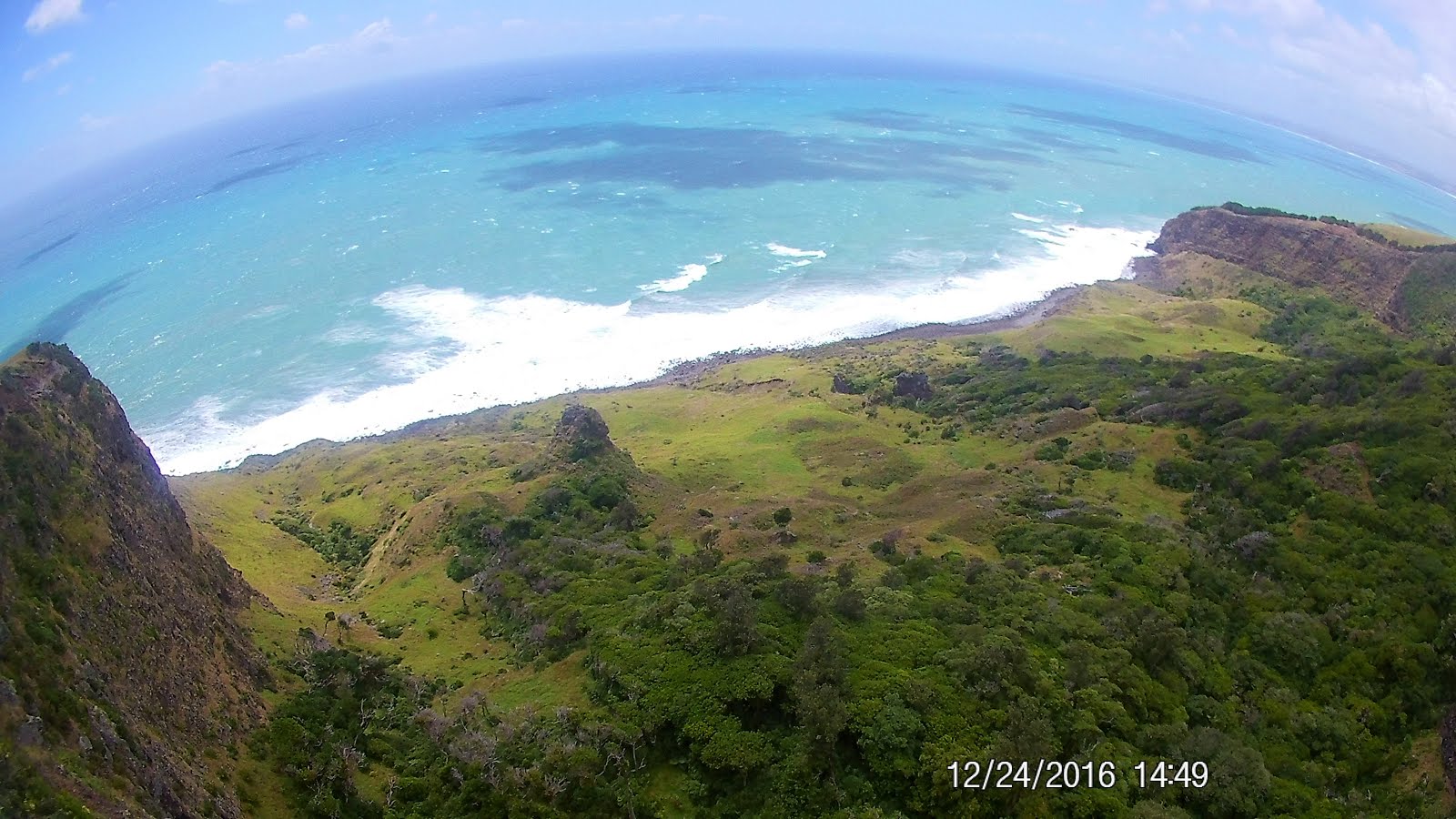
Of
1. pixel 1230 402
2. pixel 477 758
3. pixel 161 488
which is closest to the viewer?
pixel 477 758

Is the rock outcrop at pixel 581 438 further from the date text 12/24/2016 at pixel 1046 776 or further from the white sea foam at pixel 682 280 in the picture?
the white sea foam at pixel 682 280

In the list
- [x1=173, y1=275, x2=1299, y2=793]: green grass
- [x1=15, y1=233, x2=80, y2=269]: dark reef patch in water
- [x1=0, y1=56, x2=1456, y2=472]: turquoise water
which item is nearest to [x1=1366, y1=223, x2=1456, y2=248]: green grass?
[x1=173, y1=275, x2=1299, y2=793]: green grass

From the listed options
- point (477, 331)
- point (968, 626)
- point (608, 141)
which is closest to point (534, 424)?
point (477, 331)

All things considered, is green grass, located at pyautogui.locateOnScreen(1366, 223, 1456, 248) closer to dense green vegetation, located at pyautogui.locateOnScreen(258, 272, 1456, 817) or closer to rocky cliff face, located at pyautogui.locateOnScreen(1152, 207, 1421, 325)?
rocky cliff face, located at pyautogui.locateOnScreen(1152, 207, 1421, 325)

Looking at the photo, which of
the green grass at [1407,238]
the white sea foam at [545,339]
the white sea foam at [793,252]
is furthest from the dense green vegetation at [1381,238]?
the white sea foam at [793,252]

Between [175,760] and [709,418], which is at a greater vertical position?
[175,760]

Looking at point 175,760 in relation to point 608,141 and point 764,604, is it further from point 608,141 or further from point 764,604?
point 608,141
